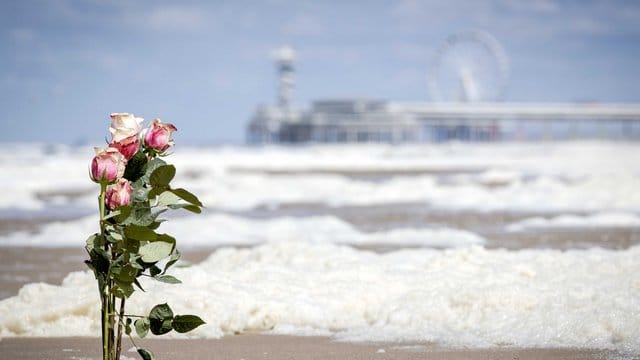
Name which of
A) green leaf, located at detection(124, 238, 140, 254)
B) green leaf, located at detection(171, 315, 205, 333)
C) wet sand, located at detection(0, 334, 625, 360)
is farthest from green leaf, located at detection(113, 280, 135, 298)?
wet sand, located at detection(0, 334, 625, 360)

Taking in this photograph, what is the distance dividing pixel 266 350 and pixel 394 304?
1.11m

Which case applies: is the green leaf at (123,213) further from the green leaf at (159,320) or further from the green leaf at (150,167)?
the green leaf at (159,320)

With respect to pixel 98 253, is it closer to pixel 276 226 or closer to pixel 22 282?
pixel 22 282

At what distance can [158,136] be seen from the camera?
9.91ft

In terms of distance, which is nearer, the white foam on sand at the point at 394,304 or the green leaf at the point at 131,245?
the green leaf at the point at 131,245

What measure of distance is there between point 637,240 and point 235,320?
645 cm

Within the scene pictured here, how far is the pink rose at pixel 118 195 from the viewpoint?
293 cm

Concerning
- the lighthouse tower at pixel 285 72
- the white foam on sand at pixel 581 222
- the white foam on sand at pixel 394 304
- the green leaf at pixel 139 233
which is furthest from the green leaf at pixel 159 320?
the lighthouse tower at pixel 285 72

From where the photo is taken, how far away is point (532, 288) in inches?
222

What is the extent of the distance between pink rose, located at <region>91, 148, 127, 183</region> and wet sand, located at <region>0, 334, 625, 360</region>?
5.65ft

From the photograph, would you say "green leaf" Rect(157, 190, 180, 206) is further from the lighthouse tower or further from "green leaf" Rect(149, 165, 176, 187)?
the lighthouse tower

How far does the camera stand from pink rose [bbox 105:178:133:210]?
293cm

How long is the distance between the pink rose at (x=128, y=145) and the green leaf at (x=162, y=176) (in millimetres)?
115

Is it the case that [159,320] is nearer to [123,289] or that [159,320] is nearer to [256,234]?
[123,289]
